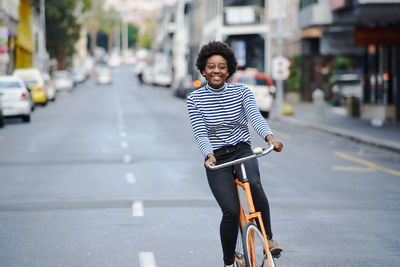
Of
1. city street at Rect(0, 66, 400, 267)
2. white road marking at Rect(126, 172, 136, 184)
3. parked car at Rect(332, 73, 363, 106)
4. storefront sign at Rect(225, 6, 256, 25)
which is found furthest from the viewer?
storefront sign at Rect(225, 6, 256, 25)

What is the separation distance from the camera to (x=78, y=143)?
70.3ft

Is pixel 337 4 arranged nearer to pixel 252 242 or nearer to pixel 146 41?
pixel 252 242

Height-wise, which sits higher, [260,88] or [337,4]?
[337,4]

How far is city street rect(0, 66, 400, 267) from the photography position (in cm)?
786

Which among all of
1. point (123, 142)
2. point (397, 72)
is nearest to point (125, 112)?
point (397, 72)

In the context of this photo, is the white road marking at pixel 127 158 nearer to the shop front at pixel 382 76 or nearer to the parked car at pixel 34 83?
the shop front at pixel 382 76

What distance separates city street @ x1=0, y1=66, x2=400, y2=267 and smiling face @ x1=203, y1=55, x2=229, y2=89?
1.91 metres

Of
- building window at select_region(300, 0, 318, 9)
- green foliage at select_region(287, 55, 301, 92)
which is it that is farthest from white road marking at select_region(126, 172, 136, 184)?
green foliage at select_region(287, 55, 301, 92)

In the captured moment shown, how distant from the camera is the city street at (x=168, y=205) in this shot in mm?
7859

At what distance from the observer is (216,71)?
6.11 metres

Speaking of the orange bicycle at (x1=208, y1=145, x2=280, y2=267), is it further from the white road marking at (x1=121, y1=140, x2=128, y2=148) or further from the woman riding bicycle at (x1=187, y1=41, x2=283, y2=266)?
the white road marking at (x1=121, y1=140, x2=128, y2=148)

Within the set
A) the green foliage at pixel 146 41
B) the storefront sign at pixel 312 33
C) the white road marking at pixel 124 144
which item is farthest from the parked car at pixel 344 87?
the green foliage at pixel 146 41

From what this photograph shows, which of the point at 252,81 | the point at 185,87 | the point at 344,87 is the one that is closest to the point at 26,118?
the point at 252,81

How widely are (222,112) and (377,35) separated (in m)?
23.6
